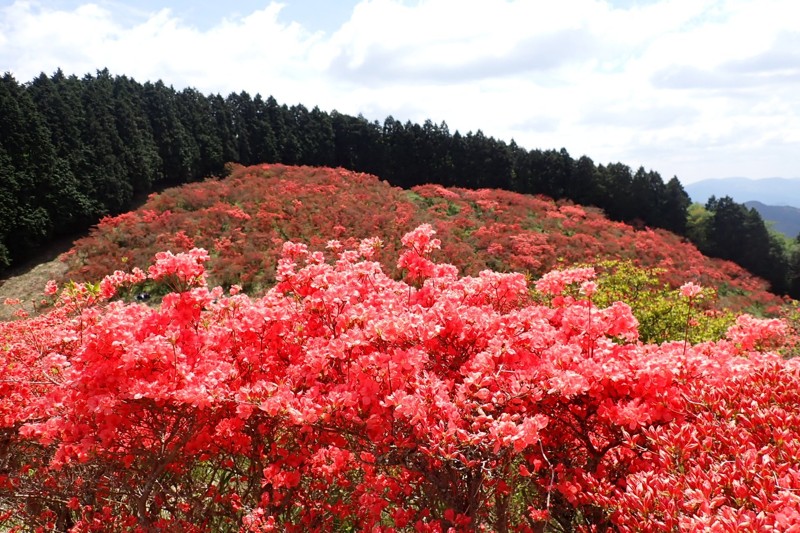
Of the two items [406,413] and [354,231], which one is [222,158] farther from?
[406,413]

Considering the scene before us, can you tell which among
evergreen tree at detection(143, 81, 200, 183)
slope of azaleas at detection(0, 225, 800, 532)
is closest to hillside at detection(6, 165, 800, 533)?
slope of azaleas at detection(0, 225, 800, 532)

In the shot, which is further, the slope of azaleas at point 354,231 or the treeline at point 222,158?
the treeline at point 222,158

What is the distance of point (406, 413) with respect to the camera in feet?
8.18

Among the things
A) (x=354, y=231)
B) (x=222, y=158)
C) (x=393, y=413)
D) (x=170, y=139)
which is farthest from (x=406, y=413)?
(x=222, y=158)

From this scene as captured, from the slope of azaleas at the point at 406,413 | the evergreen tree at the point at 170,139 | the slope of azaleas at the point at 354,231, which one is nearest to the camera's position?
the slope of azaleas at the point at 406,413

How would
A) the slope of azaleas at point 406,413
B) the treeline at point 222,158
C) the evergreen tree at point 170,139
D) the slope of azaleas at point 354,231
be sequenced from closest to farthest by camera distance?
the slope of azaleas at point 406,413, the slope of azaleas at point 354,231, the treeline at point 222,158, the evergreen tree at point 170,139

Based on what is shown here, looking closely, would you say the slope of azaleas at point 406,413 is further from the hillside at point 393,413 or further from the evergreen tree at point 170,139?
the evergreen tree at point 170,139

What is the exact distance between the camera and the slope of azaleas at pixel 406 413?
251cm

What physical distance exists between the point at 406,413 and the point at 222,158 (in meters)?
32.9

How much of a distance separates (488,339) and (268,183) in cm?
2234

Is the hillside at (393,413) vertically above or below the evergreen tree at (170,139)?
below

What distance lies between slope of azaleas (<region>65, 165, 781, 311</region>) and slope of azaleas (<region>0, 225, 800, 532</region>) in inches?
432

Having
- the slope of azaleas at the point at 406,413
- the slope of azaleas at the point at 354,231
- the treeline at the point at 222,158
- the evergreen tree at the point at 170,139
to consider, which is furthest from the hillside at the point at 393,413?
the evergreen tree at the point at 170,139

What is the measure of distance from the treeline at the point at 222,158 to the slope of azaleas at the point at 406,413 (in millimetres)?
21150
